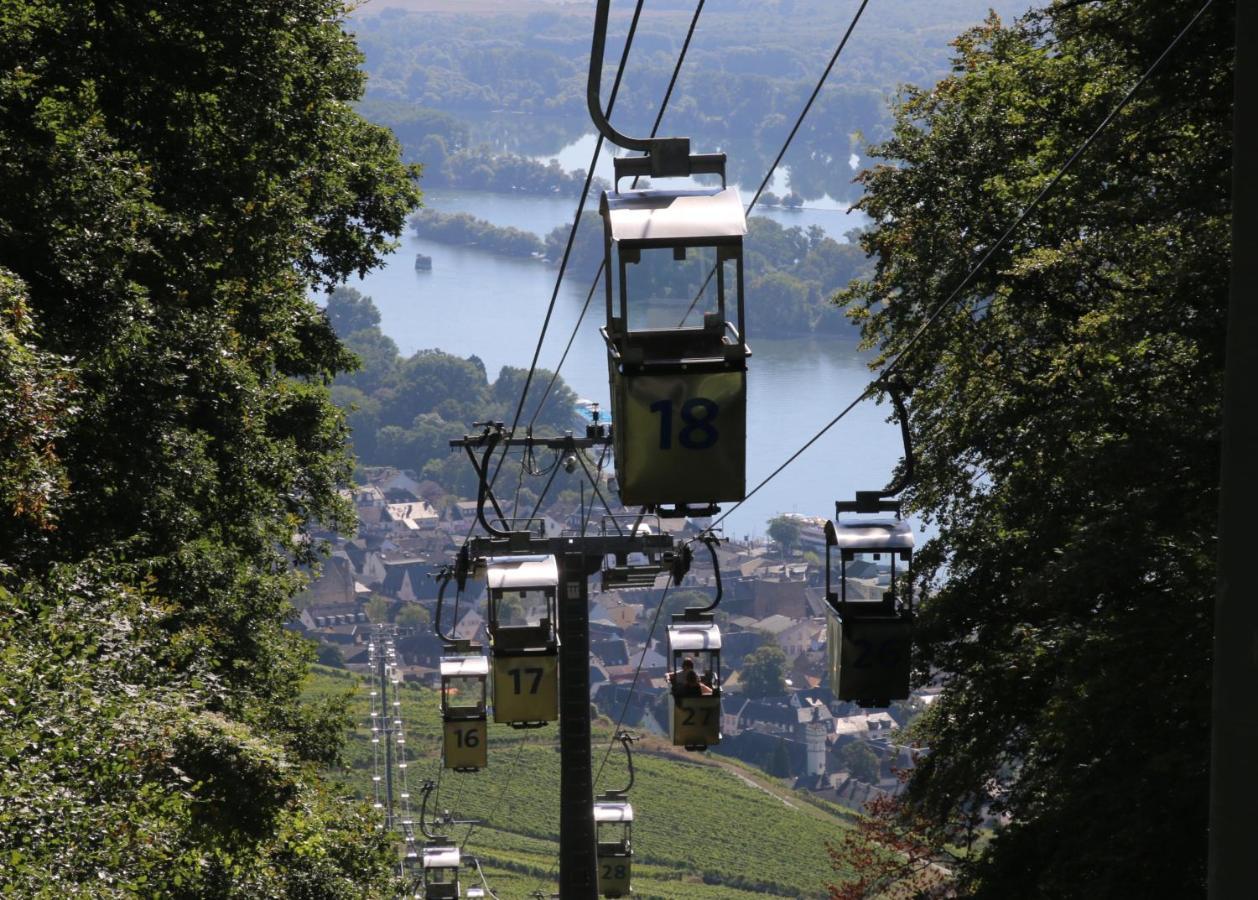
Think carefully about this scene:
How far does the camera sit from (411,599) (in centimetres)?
10800

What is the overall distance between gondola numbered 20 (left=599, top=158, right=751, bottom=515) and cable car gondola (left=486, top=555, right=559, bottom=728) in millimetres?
7685

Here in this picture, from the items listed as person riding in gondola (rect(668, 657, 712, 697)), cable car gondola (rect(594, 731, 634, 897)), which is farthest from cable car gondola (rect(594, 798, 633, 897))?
person riding in gondola (rect(668, 657, 712, 697))

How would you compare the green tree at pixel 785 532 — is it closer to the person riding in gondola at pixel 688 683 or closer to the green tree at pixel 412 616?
the green tree at pixel 412 616

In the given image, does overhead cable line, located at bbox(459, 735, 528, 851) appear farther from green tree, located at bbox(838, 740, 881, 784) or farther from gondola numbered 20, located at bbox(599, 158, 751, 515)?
gondola numbered 20, located at bbox(599, 158, 751, 515)

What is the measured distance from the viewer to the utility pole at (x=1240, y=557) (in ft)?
11.6

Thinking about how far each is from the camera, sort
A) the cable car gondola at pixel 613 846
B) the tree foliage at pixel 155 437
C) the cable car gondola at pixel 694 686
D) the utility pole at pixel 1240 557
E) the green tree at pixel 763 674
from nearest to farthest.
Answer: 1. the utility pole at pixel 1240 557
2. the tree foliage at pixel 155 437
3. the cable car gondola at pixel 694 686
4. the cable car gondola at pixel 613 846
5. the green tree at pixel 763 674

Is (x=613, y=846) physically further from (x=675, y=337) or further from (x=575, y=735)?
(x=675, y=337)

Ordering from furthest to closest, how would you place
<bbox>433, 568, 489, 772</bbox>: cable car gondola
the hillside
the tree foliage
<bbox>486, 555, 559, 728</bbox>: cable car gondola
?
1. the hillside
2. <bbox>433, 568, 489, 772</bbox>: cable car gondola
3. <bbox>486, 555, 559, 728</bbox>: cable car gondola
4. the tree foliage

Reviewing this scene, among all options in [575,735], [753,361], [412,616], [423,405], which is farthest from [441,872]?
[423,405]

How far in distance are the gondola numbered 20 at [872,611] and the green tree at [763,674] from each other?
71604 mm

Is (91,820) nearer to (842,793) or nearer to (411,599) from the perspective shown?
(842,793)

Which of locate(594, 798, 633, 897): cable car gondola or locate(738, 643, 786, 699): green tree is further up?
locate(594, 798, 633, 897): cable car gondola

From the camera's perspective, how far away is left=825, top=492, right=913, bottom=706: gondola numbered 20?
9266mm

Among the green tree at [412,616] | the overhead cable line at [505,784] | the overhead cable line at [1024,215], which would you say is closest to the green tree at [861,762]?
the overhead cable line at [505,784]
